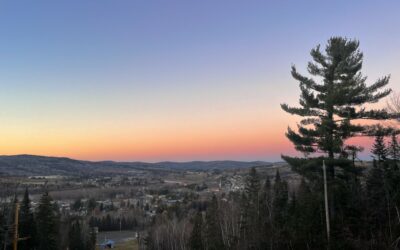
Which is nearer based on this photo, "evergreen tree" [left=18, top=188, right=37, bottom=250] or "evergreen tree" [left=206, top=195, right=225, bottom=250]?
"evergreen tree" [left=206, top=195, right=225, bottom=250]

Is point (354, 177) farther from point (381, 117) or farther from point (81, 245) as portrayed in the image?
point (81, 245)

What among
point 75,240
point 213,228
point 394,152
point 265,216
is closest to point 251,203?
point 265,216

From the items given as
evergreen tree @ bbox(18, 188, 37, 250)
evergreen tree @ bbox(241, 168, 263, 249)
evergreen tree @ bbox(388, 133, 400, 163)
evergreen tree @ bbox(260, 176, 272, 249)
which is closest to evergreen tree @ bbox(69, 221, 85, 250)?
evergreen tree @ bbox(18, 188, 37, 250)

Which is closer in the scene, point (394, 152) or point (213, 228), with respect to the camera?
point (394, 152)

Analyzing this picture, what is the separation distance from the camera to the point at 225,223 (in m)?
41.7

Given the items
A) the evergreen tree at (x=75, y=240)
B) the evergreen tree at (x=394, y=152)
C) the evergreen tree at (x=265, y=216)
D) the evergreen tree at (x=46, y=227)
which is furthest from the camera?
the evergreen tree at (x=75, y=240)

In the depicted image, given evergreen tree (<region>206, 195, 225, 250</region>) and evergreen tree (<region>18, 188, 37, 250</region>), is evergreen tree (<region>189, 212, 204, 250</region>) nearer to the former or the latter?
evergreen tree (<region>206, 195, 225, 250</region>)

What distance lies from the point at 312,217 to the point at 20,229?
32594mm

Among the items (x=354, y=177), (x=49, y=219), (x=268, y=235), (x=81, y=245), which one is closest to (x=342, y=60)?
(x=354, y=177)

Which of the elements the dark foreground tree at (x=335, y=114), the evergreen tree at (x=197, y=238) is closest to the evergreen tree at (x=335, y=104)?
the dark foreground tree at (x=335, y=114)

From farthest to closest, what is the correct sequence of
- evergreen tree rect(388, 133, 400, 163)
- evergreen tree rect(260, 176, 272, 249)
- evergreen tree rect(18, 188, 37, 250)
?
evergreen tree rect(18, 188, 37, 250) → evergreen tree rect(388, 133, 400, 163) → evergreen tree rect(260, 176, 272, 249)

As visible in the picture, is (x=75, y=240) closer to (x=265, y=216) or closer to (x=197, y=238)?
(x=197, y=238)

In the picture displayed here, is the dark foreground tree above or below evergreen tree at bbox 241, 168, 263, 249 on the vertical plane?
above

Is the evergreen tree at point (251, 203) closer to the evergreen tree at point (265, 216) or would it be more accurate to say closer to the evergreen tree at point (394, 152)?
the evergreen tree at point (265, 216)
